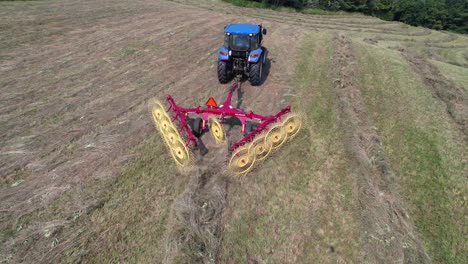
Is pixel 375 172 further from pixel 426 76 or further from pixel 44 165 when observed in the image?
pixel 426 76

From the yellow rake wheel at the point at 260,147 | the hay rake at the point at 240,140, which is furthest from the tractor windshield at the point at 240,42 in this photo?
the yellow rake wheel at the point at 260,147

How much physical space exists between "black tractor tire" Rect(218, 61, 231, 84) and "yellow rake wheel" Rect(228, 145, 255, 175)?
4.40 meters

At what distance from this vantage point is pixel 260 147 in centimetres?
618

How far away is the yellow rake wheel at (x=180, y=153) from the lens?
5.77 meters

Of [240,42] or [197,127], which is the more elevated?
[240,42]

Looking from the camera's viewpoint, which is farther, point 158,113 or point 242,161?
point 158,113

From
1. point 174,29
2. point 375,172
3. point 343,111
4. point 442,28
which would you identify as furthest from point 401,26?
point 375,172

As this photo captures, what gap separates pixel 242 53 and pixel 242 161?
16.3ft

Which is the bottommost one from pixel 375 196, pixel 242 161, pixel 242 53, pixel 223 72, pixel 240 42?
pixel 375 196

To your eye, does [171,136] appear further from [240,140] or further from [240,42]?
[240,42]

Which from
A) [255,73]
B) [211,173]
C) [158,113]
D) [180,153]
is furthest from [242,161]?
[255,73]

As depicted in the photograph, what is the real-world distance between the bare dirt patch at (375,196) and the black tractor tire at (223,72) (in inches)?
156

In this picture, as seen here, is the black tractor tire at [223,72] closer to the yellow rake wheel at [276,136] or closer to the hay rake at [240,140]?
the hay rake at [240,140]

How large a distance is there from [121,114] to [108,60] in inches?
193
